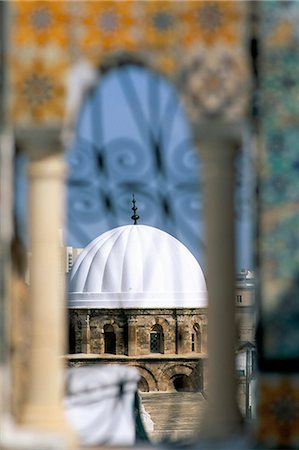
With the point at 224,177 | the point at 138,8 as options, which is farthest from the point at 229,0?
the point at 224,177

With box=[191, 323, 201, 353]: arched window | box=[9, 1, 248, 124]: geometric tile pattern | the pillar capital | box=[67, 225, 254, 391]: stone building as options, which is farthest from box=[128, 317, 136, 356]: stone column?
box=[9, 1, 248, 124]: geometric tile pattern

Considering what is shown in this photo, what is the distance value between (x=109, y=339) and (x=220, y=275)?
1294 inches

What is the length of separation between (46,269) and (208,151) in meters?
1.42

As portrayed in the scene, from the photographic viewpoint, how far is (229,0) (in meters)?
7.41

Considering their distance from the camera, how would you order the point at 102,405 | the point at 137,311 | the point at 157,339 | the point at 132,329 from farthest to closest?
1. the point at 157,339
2. the point at 132,329
3. the point at 137,311
4. the point at 102,405

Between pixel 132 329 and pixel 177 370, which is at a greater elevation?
pixel 132 329

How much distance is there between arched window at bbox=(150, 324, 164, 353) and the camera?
40.2 metres

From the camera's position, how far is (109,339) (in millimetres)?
39969

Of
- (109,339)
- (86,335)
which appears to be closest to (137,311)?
(109,339)

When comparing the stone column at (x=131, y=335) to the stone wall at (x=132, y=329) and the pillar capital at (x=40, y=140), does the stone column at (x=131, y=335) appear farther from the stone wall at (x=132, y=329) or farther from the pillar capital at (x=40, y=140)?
the pillar capital at (x=40, y=140)

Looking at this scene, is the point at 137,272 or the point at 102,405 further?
the point at 137,272

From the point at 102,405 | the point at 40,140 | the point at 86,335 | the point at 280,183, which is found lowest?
the point at 86,335

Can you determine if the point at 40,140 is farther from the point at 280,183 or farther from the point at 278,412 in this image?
the point at 278,412

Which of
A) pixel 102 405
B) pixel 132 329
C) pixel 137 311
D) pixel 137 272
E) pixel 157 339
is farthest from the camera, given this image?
pixel 157 339
